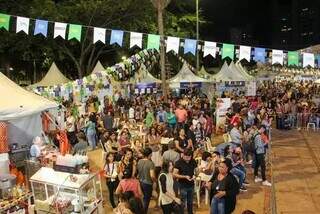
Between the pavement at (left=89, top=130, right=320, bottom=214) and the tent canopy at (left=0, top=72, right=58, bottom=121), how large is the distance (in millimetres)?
2734

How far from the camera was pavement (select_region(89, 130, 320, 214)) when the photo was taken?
11.3 m

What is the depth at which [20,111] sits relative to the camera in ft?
42.3

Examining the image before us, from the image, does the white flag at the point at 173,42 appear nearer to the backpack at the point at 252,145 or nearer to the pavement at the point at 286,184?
the pavement at the point at 286,184

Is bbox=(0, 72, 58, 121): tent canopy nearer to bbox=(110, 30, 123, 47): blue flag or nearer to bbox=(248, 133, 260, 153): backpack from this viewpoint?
bbox=(248, 133, 260, 153): backpack

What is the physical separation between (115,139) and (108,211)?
9.38 feet

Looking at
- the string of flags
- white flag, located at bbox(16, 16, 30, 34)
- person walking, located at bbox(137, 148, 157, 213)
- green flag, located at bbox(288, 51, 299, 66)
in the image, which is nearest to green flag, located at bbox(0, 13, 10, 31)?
the string of flags

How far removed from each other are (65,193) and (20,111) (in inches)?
175

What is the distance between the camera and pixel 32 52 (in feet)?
115

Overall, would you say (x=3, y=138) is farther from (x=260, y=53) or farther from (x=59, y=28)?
(x=260, y=53)

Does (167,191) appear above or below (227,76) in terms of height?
below

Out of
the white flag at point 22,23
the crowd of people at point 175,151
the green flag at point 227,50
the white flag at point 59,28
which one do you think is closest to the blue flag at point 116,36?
the white flag at point 59,28

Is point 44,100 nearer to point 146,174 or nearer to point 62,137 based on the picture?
point 62,137

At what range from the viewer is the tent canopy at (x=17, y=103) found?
12.7 meters

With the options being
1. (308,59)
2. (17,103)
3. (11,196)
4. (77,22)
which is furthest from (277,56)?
(77,22)
